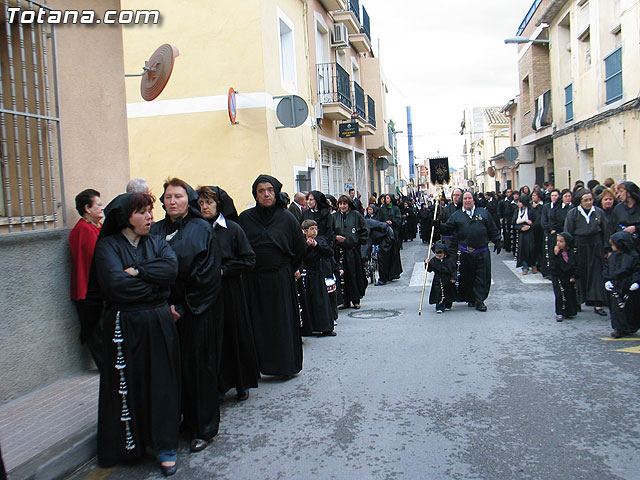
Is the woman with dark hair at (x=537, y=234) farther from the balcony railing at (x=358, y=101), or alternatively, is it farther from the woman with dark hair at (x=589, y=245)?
the balcony railing at (x=358, y=101)

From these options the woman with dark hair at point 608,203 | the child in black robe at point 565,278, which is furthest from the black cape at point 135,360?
the woman with dark hair at point 608,203

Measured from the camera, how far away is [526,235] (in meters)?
13.7

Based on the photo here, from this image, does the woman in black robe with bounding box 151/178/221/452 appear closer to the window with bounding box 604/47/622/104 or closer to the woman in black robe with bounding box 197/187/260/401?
the woman in black robe with bounding box 197/187/260/401

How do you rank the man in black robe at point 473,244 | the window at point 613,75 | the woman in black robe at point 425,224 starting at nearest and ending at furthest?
1. the man in black robe at point 473,244
2. the window at point 613,75
3. the woman in black robe at point 425,224

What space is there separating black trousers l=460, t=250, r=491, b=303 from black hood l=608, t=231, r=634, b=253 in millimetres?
2324

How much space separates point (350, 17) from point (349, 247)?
41.4 feet

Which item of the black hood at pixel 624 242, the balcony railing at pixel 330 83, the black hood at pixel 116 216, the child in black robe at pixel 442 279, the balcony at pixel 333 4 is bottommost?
the child in black robe at pixel 442 279

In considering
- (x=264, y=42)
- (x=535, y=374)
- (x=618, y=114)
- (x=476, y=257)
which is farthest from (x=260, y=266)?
(x=618, y=114)

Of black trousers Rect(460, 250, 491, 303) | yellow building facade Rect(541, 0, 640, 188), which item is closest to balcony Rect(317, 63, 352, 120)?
yellow building facade Rect(541, 0, 640, 188)

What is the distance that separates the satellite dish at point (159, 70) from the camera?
8.04m

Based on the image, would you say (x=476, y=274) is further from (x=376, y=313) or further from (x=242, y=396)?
(x=242, y=396)

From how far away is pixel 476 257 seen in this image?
9.53m

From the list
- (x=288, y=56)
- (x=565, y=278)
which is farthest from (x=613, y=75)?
(x=565, y=278)

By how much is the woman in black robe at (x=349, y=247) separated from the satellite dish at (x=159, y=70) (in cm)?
356
